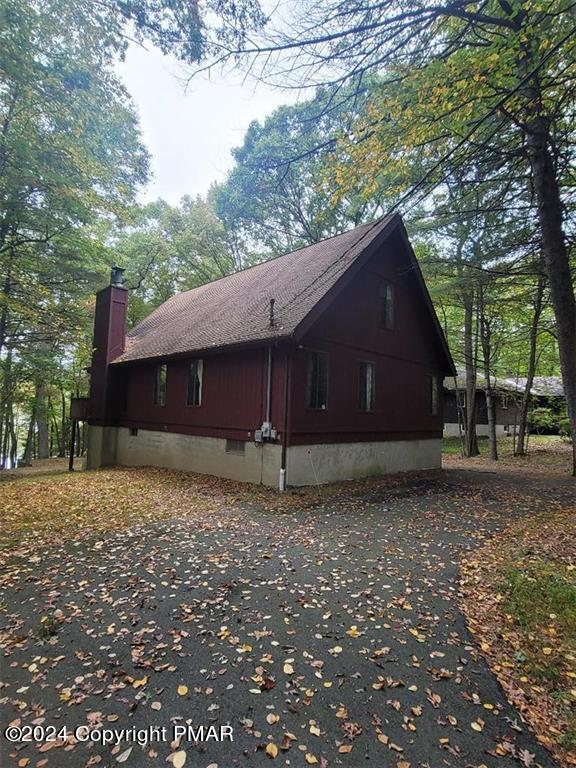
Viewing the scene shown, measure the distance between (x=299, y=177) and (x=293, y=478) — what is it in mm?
14828

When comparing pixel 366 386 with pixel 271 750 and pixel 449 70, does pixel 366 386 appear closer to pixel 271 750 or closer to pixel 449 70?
pixel 449 70

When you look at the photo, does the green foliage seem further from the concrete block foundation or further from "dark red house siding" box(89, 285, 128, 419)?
the concrete block foundation

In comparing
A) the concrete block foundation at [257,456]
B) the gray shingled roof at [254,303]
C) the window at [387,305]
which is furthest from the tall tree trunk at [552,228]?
the window at [387,305]

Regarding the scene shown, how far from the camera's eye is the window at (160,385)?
44.4 feet

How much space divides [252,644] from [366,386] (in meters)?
9.25

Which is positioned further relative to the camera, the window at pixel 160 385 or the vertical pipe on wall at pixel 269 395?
the window at pixel 160 385

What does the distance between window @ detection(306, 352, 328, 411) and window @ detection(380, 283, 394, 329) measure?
316 cm

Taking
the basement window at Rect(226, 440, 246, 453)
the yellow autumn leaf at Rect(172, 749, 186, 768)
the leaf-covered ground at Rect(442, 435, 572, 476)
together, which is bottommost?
the yellow autumn leaf at Rect(172, 749, 186, 768)

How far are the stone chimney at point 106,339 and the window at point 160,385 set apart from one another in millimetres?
2651

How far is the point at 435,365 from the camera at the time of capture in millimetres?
15039

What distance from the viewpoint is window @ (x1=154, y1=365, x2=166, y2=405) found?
13523 millimetres

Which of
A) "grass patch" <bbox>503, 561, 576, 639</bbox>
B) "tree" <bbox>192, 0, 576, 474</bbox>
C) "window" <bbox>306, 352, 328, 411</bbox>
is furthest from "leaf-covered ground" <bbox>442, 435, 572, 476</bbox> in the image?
"grass patch" <bbox>503, 561, 576, 639</bbox>

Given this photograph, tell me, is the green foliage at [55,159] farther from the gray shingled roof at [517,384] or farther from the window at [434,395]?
the gray shingled roof at [517,384]

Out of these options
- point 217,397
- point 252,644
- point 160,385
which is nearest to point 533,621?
point 252,644
